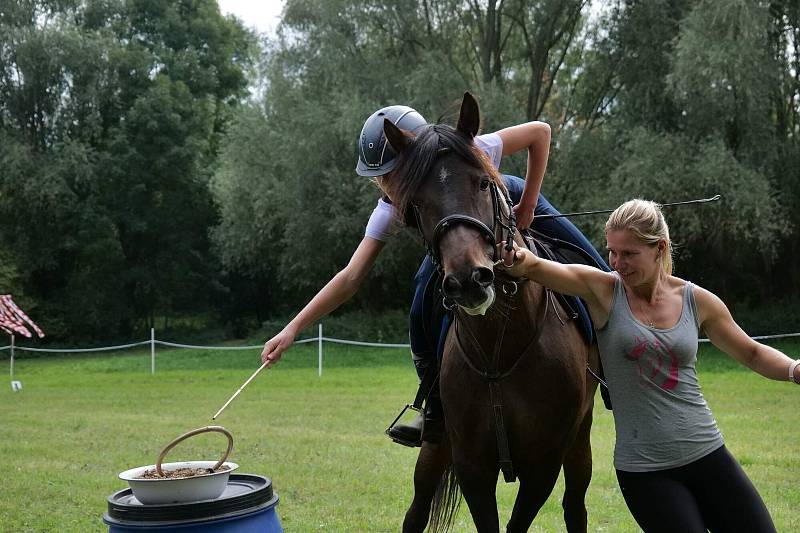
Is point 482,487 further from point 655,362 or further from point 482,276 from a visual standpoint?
point 482,276

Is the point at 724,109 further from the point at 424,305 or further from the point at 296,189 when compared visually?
the point at 424,305

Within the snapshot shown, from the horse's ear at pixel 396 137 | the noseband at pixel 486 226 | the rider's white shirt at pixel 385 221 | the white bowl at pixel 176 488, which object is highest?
the horse's ear at pixel 396 137

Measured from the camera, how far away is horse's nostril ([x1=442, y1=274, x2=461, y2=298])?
95.3 inches

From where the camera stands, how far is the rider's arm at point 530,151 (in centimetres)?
349

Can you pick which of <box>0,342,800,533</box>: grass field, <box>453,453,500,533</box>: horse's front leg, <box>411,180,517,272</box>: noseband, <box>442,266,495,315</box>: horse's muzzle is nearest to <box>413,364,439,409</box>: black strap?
<box>453,453,500,533</box>: horse's front leg

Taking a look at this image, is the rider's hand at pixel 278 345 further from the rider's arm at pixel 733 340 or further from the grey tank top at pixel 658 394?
the rider's arm at pixel 733 340

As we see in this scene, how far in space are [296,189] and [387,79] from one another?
402cm

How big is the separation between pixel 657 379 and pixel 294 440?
24.7ft

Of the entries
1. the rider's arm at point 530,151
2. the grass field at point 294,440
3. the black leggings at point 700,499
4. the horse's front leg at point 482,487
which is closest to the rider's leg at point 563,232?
the rider's arm at point 530,151

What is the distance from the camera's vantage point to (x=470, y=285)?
243 centimetres

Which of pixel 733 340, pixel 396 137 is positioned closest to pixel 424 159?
pixel 396 137

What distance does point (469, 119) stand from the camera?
9.58 ft

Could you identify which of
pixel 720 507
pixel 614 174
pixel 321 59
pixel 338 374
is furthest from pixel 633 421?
pixel 321 59

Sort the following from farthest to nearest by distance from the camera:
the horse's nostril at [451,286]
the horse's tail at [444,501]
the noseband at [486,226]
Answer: the horse's tail at [444,501], the noseband at [486,226], the horse's nostril at [451,286]
